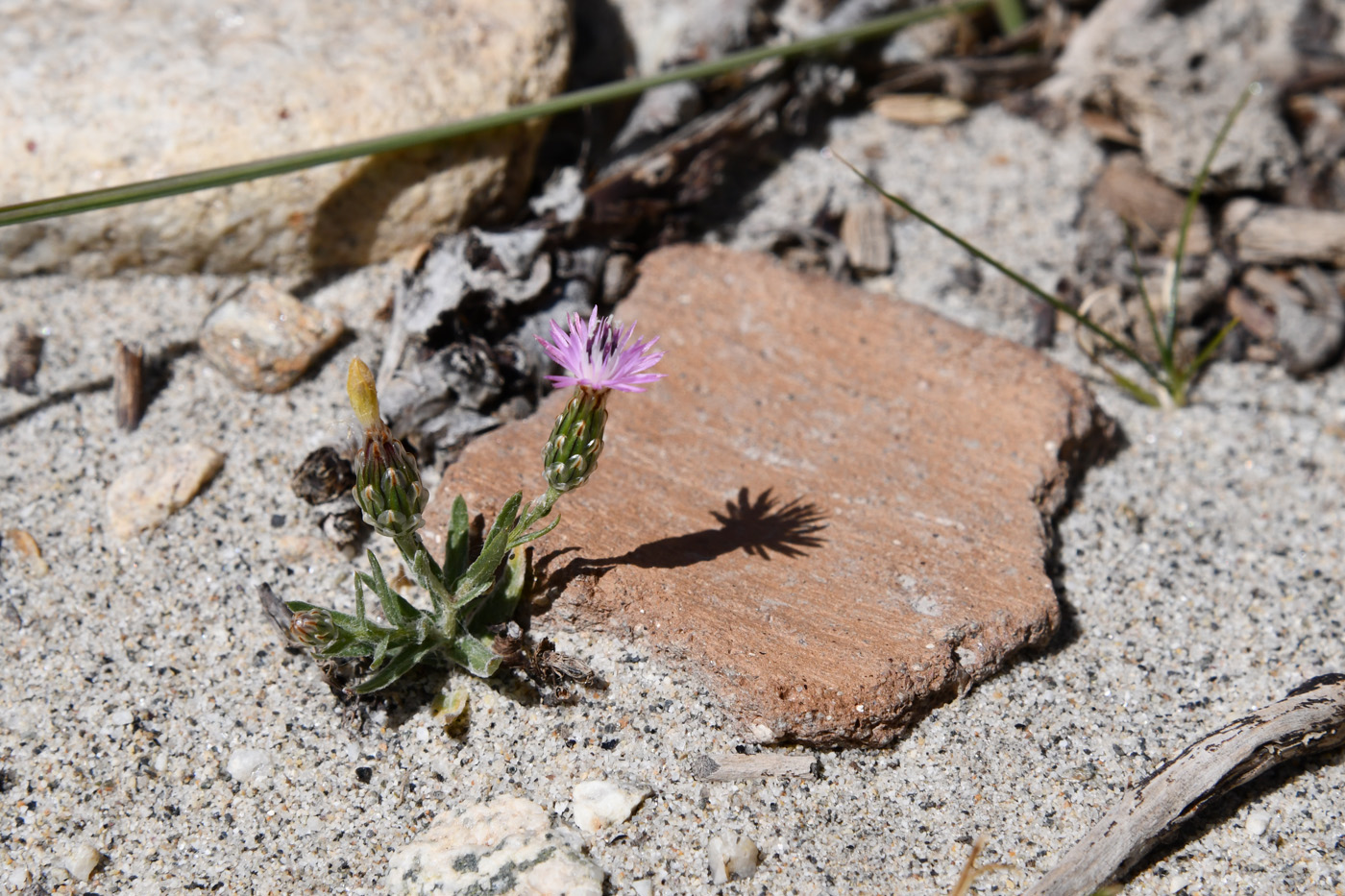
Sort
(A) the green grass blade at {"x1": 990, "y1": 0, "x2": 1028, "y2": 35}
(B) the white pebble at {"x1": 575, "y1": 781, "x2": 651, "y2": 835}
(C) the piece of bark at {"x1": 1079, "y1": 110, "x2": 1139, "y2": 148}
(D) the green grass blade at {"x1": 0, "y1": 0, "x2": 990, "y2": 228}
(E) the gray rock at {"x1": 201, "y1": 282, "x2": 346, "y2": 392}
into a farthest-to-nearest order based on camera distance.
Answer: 1. (A) the green grass blade at {"x1": 990, "y1": 0, "x2": 1028, "y2": 35}
2. (C) the piece of bark at {"x1": 1079, "y1": 110, "x2": 1139, "y2": 148}
3. (E) the gray rock at {"x1": 201, "y1": 282, "x2": 346, "y2": 392}
4. (D) the green grass blade at {"x1": 0, "y1": 0, "x2": 990, "y2": 228}
5. (B) the white pebble at {"x1": 575, "y1": 781, "x2": 651, "y2": 835}

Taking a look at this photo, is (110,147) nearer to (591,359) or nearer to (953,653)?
(591,359)

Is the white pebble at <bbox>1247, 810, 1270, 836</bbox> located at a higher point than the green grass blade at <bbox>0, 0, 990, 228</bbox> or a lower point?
lower

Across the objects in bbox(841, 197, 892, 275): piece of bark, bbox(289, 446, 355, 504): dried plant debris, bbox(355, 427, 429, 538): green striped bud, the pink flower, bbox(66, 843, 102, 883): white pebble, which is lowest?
bbox(66, 843, 102, 883): white pebble

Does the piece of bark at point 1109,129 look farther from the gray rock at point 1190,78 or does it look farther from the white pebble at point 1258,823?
the white pebble at point 1258,823

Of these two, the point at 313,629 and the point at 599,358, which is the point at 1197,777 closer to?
the point at 599,358

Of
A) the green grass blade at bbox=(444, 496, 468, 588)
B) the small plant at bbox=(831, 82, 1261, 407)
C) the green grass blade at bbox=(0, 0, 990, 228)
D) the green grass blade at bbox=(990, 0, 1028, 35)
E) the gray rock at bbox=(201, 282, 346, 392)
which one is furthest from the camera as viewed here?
the green grass blade at bbox=(990, 0, 1028, 35)

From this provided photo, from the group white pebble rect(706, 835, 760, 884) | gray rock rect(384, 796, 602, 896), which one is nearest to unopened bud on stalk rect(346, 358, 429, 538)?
gray rock rect(384, 796, 602, 896)

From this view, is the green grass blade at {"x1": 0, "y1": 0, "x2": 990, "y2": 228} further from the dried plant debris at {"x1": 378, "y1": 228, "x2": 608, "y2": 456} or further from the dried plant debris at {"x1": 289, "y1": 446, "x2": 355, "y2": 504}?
the dried plant debris at {"x1": 289, "y1": 446, "x2": 355, "y2": 504}
